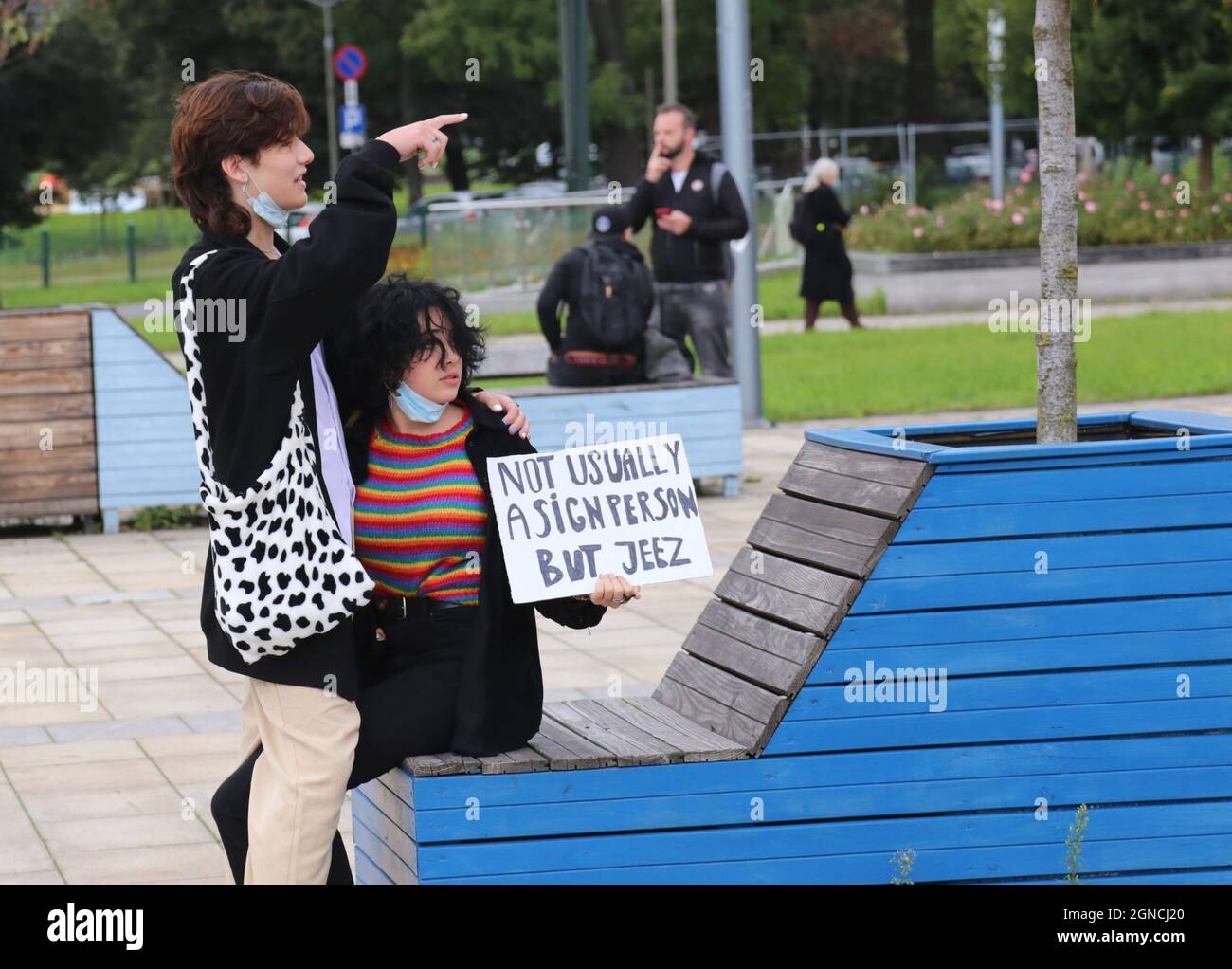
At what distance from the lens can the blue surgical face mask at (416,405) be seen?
3990mm

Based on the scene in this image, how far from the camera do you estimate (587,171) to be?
1866 centimetres

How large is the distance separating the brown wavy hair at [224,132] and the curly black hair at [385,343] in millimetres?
427

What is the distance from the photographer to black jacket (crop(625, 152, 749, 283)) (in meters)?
11.7

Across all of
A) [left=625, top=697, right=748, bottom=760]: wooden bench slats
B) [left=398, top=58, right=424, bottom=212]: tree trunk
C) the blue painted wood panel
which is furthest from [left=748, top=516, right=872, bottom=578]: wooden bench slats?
[left=398, top=58, right=424, bottom=212]: tree trunk

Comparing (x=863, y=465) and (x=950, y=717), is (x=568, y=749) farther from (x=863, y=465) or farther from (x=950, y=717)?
(x=863, y=465)

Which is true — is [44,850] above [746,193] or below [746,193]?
below

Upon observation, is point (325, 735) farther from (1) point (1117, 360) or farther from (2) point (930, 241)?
(2) point (930, 241)

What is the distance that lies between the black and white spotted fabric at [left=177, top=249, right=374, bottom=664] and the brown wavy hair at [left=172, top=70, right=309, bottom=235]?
0.11 metres

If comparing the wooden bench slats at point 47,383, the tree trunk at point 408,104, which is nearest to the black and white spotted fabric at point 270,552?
the wooden bench slats at point 47,383

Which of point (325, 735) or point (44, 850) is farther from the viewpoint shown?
point (44, 850)

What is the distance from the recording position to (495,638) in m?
3.89

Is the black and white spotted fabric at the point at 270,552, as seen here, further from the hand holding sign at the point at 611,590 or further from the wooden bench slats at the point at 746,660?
the wooden bench slats at the point at 746,660

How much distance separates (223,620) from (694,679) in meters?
1.25
